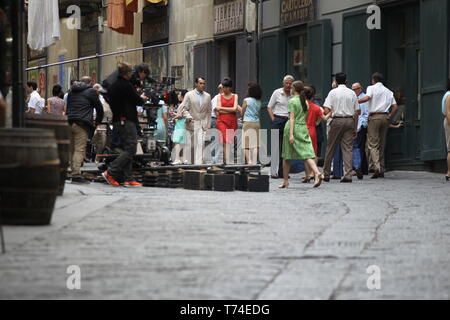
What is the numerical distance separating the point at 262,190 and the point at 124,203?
4064mm

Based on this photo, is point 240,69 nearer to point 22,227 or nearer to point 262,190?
point 262,190

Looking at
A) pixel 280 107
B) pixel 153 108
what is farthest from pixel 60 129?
pixel 280 107

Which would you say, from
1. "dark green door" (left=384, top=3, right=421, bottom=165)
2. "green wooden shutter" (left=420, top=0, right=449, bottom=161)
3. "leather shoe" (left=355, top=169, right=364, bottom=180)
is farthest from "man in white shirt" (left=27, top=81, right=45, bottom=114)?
"green wooden shutter" (left=420, top=0, right=449, bottom=161)

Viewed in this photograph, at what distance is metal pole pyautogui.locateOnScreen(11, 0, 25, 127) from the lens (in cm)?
1308

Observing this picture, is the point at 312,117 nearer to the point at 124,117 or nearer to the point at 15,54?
the point at 124,117

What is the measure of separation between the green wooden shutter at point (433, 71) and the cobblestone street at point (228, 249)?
6896 millimetres

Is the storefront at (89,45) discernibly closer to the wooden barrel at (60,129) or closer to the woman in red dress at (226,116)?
the woman in red dress at (226,116)

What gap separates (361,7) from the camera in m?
24.0

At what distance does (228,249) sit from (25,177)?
7.28ft

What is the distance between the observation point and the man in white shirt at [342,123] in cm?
1953

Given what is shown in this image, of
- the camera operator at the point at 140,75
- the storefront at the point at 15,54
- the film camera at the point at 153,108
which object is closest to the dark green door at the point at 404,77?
the film camera at the point at 153,108

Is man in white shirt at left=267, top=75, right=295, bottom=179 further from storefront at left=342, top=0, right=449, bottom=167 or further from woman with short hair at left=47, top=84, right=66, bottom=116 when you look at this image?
woman with short hair at left=47, top=84, right=66, bottom=116

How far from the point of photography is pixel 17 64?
1328cm
